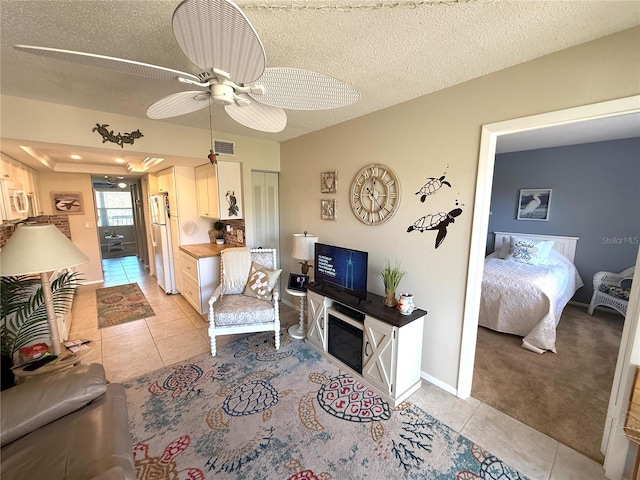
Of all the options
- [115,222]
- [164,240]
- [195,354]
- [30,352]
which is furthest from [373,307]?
[115,222]

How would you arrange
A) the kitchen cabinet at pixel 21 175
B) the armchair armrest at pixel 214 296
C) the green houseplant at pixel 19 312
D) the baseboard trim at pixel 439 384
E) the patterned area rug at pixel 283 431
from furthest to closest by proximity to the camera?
the armchair armrest at pixel 214 296 < the kitchen cabinet at pixel 21 175 < the baseboard trim at pixel 439 384 < the green houseplant at pixel 19 312 < the patterned area rug at pixel 283 431

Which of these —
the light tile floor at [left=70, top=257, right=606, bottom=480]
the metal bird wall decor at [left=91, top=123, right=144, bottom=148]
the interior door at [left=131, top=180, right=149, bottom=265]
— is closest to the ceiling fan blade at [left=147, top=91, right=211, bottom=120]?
the metal bird wall decor at [left=91, top=123, right=144, bottom=148]

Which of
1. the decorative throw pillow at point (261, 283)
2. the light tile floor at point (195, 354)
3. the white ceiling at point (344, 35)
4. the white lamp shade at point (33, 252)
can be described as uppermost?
the white ceiling at point (344, 35)

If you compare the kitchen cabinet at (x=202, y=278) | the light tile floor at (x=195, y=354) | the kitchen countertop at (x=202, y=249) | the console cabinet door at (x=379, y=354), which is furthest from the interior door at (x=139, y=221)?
the console cabinet door at (x=379, y=354)

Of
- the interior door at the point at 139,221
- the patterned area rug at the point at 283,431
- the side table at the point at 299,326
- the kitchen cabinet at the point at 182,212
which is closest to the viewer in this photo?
the patterned area rug at the point at 283,431

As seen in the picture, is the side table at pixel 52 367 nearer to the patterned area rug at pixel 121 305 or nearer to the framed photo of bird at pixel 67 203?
the patterned area rug at pixel 121 305

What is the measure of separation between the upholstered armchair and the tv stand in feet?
2.83

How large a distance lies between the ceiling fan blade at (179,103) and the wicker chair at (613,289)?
511 cm

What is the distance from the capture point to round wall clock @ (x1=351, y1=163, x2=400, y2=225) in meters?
2.47

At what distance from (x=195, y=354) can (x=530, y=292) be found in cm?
380

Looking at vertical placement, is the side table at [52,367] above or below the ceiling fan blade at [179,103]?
below

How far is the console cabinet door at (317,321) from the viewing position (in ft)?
8.90

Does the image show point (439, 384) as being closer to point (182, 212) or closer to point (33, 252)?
point (33, 252)

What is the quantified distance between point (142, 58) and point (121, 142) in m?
1.39
